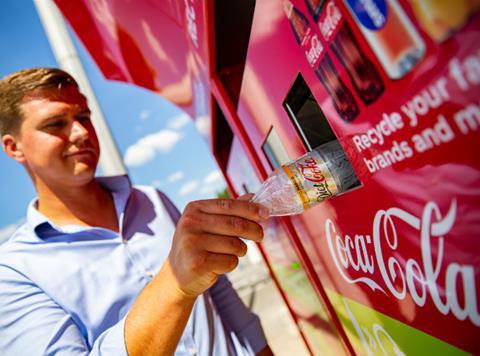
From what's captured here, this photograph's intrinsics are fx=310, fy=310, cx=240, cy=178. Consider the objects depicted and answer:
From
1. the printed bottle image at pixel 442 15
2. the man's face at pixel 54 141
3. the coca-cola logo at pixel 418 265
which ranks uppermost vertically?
the man's face at pixel 54 141

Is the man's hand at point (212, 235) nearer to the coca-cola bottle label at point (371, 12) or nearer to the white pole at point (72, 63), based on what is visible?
the coca-cola bottle label at point (371, 12)

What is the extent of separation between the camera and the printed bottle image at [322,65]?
1.94 feet

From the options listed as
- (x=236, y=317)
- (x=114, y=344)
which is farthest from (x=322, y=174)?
(x=236, y=317)

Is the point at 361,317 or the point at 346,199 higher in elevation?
the point at 346,199

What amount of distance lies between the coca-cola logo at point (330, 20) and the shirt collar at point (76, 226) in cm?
149

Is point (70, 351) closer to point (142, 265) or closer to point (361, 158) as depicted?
point (142, 265)

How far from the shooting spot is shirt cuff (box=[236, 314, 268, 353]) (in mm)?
1786

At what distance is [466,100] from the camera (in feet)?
1.30

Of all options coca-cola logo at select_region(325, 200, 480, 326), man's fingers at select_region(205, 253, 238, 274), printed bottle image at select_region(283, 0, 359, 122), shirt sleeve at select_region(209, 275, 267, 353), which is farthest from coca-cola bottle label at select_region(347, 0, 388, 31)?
shirt sleeve at select_region(209, 275, 267, 353)

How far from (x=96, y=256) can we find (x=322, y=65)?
57.0 inches

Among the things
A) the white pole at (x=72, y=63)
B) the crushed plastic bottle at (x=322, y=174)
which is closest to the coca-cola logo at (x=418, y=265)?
the crushed plastic bottle at (x=322, y=174)

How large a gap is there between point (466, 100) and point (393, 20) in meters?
0.15

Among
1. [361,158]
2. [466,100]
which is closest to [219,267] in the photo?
[361,158]

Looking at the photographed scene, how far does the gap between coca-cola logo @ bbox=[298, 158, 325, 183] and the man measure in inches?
7.7
